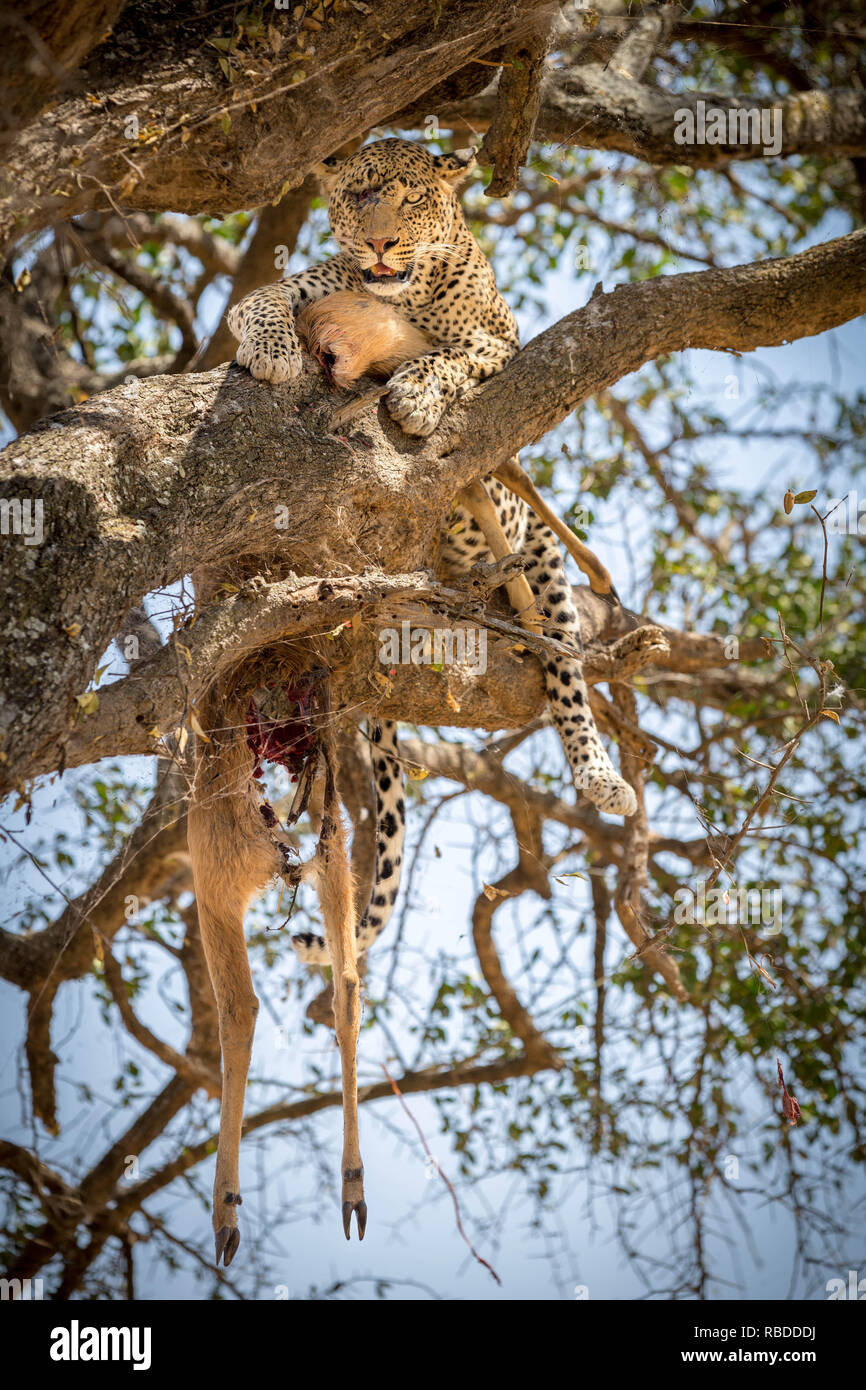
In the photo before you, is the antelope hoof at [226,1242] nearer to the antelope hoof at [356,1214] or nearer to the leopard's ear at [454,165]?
the antelope hoof at [356,1214]

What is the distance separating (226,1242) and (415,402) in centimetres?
265

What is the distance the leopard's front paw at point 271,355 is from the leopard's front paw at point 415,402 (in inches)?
12.8

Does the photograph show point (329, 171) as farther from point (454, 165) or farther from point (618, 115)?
point (618, 115)

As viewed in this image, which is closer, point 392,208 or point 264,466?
point 264,466

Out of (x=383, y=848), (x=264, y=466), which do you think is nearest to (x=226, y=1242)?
(x=383, y=848)

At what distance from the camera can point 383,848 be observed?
5.37 meters

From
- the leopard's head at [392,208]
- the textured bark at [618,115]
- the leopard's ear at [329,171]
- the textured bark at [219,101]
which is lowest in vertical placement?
the textured bark at [219,101]

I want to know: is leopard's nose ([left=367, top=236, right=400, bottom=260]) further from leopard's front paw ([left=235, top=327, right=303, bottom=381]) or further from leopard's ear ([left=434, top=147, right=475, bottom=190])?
leopard's front paw ([left=235, top=327, right=303, bottom=381])

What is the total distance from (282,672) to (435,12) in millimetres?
2087

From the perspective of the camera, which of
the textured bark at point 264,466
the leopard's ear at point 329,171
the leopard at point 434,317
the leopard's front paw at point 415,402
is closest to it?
the textured bark at point 264,466

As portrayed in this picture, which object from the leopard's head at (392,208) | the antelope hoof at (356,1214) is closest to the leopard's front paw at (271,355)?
the leopard's head at (392,208)

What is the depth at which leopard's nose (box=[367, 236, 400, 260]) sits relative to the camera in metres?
5.23

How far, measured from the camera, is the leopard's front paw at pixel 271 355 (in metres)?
4.07
